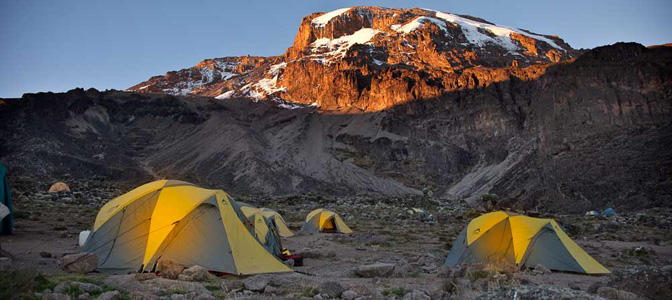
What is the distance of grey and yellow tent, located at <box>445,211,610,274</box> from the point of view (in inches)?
422

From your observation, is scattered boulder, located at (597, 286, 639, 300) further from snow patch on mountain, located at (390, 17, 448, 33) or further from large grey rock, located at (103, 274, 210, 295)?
snow patch on mountain, located at (390, 17, 448, 33)

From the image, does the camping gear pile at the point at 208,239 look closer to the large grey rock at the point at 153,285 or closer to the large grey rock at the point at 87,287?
the large grey rock at the point at 153,285

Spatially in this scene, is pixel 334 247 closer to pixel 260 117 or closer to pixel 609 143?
pixel 609 143

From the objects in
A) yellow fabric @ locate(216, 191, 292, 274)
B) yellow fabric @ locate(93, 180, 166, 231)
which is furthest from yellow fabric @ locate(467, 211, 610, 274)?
yellow fabric @ locate(93, 180, 166, 231)

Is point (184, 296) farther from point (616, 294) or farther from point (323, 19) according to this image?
point (323, 19)

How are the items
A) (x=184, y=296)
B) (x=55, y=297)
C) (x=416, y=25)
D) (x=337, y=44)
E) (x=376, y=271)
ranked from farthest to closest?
(x=337, y=44)
(x=416, y=25)
(x=376, y=271)
(x=184, y=296)
(x=55, y=297)

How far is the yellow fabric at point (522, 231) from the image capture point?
35.6ft

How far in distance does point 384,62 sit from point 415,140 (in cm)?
4907

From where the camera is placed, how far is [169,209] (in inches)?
383

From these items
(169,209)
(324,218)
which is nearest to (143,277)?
(169,209)

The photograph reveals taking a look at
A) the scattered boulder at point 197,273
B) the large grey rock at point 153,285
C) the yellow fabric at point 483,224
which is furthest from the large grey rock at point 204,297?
the yellow fabric at point 483,224

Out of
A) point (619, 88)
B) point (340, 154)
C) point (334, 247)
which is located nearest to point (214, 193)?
point (334, 247)

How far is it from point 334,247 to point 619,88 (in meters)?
50.4

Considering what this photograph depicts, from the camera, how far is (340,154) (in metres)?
88.8
